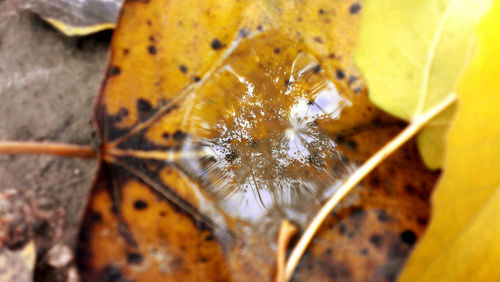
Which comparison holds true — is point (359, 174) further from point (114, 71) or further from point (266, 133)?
point (114, 71)

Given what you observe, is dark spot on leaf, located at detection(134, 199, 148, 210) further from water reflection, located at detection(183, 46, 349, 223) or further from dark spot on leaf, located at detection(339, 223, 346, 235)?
dark spot on leaf, located at detection(339, 223, 346, 235)

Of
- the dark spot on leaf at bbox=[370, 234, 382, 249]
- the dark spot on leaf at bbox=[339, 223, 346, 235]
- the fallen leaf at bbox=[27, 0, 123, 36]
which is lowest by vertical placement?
the dark spot on leaf at bbox=[370, 234, 382, 249]

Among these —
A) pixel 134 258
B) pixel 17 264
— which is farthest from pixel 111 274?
pixel 17 264

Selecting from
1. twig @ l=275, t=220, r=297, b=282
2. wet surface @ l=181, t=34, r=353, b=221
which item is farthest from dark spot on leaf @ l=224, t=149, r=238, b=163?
twig @ l=275, t=220, r=297, b=282

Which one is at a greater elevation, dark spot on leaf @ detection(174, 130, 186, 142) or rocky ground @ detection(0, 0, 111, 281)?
rocky ground @ detection(0, 0, 111, 281)

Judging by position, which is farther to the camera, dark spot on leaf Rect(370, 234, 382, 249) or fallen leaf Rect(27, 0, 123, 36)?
fallen leaf Rect(27, 0, 123, 36)
